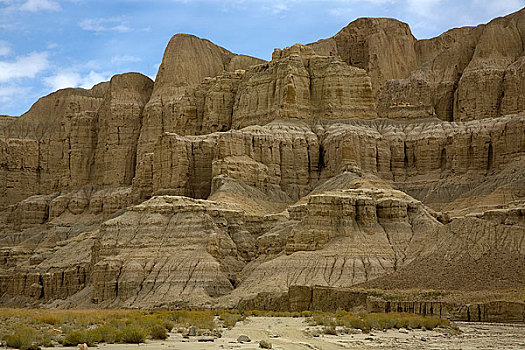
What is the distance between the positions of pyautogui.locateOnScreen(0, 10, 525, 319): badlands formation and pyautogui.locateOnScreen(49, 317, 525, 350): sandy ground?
60.0ft

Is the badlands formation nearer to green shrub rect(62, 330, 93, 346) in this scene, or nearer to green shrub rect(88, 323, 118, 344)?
green shrub rect(88, 323, 118, 344)

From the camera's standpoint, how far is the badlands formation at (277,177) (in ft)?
270

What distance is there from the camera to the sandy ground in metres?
35.9

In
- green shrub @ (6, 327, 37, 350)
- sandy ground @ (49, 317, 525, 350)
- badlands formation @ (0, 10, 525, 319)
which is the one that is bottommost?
sandy ground @ (49, 317, 525, 350)

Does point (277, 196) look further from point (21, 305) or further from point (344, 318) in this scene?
point (344, 318)

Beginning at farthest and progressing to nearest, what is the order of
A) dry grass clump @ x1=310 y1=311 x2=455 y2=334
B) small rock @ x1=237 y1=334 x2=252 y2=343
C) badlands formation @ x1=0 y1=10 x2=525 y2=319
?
1. badlands formation @ x1=0 y1=10 x2=525 y2=319
2. dry grass clump @ x1=310 y1=311 x2=455 y2=334
3. small rock @ x1=237 y1=334 x2=252 y2=343

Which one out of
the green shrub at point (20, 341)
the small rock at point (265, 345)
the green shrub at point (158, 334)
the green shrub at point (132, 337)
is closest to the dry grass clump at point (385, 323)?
the green shrub at point (158, 334)

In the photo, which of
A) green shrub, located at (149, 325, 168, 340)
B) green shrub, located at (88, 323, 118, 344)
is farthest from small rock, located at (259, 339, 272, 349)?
green shrub, located at (88, 323, 118, 344)

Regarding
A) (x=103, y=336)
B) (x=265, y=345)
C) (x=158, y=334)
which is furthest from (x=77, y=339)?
(x=265, y=345)

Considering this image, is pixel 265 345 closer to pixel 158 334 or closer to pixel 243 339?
pixel 243 339

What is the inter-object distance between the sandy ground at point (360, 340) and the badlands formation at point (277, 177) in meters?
18.3

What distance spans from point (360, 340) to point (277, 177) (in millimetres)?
80813

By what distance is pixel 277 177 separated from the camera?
11931 cm

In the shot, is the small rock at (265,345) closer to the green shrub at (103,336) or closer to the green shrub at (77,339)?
the green shrub at (103,336)
